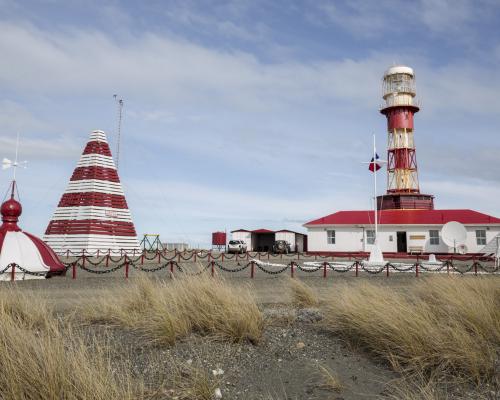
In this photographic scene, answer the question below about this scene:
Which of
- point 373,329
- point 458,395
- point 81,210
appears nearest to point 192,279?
point 373,329

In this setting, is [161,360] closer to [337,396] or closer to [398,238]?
[337,396]

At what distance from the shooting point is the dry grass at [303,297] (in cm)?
971

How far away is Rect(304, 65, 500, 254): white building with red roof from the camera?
119 ft

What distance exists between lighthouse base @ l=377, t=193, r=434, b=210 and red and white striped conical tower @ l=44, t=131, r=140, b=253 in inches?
1007

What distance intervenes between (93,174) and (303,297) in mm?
24618

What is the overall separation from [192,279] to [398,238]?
3310 centimetres

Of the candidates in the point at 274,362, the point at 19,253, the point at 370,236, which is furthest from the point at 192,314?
the point at 370,236

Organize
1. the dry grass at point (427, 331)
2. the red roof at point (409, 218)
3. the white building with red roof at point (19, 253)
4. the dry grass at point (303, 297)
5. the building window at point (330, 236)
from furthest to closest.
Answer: the building window at point (330, 236)
the red roof at point (409, 218)
the white building with red roof at point (19, 253)
the dry grass at point (303, 297)
the dry grass at point (427, 331)

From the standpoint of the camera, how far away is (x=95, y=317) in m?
7.96

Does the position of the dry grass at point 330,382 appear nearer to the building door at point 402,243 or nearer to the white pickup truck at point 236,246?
the building door at point 402,243

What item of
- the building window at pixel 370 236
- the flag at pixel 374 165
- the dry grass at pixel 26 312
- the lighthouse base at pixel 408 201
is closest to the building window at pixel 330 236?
the building window at pixel 370 236

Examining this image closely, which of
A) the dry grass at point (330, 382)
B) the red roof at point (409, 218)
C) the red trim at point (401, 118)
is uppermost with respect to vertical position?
the red trim at point (401, 118)

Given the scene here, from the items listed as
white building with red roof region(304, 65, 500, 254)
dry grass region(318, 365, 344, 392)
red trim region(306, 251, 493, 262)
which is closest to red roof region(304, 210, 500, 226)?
white building with red roof region(304, 65, 500, 254)

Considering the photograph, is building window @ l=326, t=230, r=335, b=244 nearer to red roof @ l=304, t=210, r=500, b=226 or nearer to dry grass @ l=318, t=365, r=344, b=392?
red roof @ l=304, t=210, r=500, b=226
